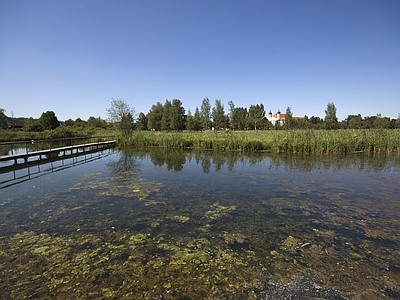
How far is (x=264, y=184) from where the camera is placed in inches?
286

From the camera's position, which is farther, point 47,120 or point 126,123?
point 47,120

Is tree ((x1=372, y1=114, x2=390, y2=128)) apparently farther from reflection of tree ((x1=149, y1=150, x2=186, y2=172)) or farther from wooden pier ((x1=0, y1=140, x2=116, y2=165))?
wooden pier ((x1=0, y1=140, x2=116, y2=165))

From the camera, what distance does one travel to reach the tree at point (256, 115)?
175 ft

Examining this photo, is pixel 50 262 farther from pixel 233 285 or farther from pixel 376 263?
pixel 376 263

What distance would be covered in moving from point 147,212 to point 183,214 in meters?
0.78

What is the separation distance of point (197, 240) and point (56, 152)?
15.8 metres

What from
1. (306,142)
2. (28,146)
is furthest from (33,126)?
(306,142)

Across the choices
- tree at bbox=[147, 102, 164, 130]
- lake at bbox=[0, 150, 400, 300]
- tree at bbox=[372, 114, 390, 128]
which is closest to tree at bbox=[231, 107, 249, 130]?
tree at bbox=[147, 102, 164, 130]

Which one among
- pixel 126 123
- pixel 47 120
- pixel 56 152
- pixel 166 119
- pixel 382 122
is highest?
pixel 166 119

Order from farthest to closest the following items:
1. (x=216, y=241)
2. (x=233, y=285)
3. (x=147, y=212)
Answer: (x=147, y=212)
(x=216, y=241)
(x=233, y=285)

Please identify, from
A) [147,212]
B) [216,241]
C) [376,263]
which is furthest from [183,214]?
[376,263]

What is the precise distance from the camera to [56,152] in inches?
632

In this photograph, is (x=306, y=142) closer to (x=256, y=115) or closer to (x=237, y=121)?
(x=237, y=121)

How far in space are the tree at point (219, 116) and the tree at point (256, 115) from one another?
7636 mm
